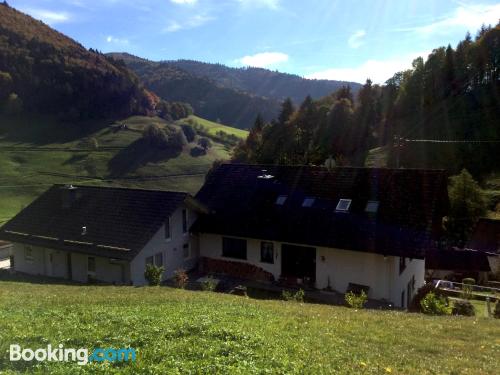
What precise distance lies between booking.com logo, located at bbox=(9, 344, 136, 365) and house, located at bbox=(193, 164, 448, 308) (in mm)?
14685

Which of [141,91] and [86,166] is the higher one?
[141,91]

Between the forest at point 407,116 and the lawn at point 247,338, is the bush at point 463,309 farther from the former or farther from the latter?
the forest at point 407,116

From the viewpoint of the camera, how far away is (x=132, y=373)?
20.7ft

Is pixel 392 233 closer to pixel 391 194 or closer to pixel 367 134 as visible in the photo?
pixel 391 194

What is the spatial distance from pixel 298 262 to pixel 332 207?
3.47 metres

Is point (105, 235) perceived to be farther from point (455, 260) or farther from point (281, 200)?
point (455, 260)

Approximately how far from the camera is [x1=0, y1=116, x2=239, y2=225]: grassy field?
70938 mm

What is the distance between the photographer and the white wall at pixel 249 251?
22.5 meters

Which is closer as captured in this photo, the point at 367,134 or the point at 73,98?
the point at 367,134

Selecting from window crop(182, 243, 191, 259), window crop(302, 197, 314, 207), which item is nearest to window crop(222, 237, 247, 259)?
window crop(182, 243, 191, 259)

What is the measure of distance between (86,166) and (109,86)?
46.4 metres

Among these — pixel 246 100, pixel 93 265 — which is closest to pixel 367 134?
pixel 93 265

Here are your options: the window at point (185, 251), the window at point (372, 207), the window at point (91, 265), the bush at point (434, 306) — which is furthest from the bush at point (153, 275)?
the bush at point (434, 306)

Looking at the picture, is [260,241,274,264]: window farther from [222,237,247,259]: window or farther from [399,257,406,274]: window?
[399,257,406,274]: window
